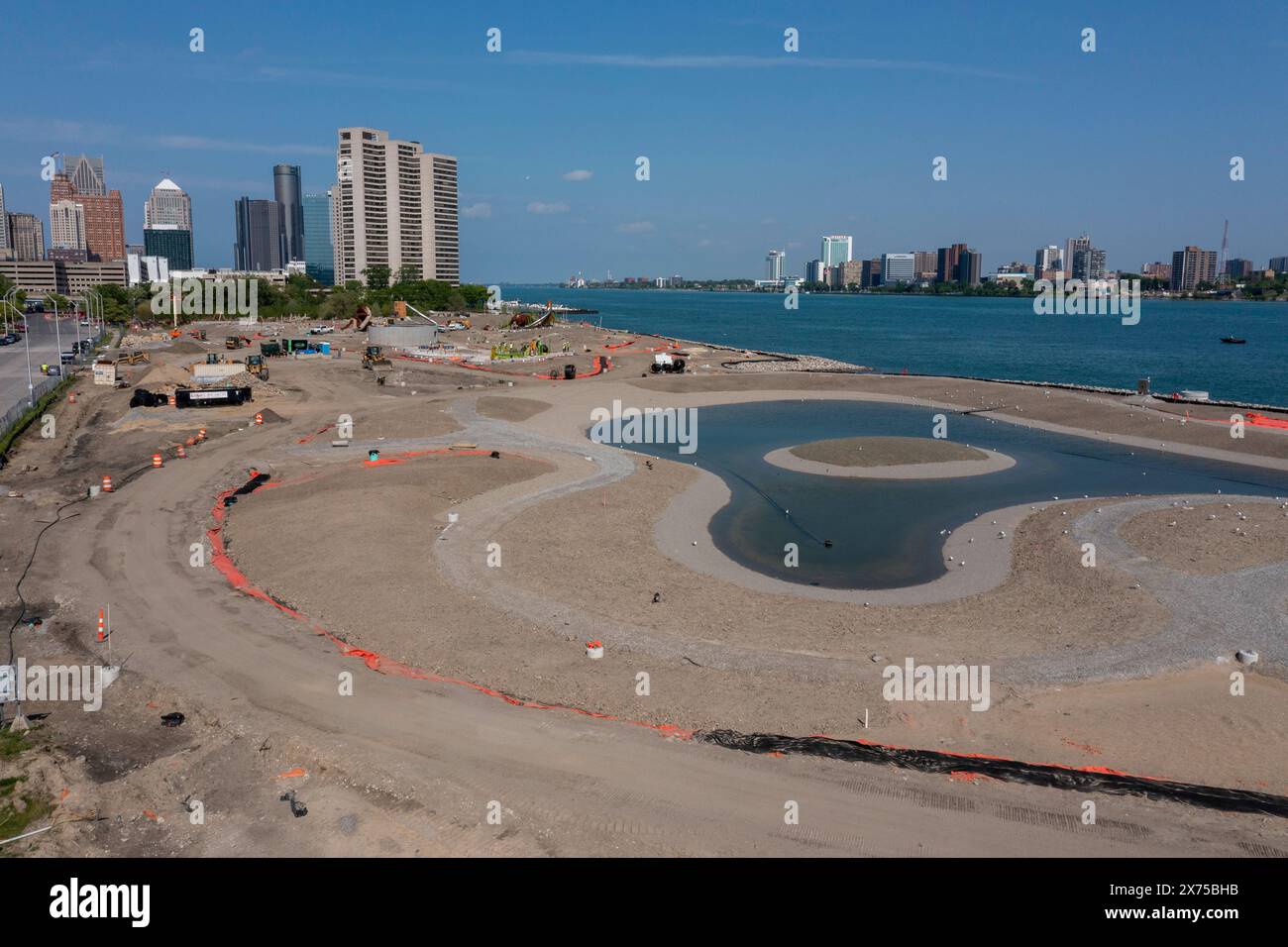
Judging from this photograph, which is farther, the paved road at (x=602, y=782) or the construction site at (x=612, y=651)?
the construction site at (x=612, y=651)

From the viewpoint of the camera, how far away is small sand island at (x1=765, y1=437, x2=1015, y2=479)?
44000mm

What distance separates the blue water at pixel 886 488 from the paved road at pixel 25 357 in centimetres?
4835

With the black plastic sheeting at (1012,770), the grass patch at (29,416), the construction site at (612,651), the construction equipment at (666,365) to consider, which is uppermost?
the construction equipment at (666,365)

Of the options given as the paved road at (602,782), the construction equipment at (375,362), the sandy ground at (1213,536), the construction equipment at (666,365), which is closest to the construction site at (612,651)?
the paved road at (602,782)

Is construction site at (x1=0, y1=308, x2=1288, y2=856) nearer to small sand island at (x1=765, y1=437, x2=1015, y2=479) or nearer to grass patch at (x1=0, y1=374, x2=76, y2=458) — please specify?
small sand island at (x1=765, y1=437, x2=1015, y2=479)

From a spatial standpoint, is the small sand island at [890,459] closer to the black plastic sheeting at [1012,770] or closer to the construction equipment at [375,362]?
the black plastic sheeting at [1012,770]

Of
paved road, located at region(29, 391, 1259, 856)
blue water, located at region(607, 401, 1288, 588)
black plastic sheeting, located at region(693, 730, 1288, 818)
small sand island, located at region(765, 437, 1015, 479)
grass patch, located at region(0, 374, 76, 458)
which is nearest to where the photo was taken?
paved road, located at region(29, 391, 1259, 856)

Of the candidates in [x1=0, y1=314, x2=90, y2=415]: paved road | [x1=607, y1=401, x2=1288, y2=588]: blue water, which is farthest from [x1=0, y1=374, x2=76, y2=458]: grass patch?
[x1=607, y1=401, x2=1288, y2=588]: blue water

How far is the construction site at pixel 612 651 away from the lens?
14.3 meters

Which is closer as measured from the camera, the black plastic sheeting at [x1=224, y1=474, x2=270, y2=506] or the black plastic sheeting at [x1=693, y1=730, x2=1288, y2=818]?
the black plastic sheeting at [x1=693, y1=730, x2=1288, y2=818]

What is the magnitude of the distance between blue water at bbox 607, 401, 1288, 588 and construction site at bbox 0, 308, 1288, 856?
37 cm

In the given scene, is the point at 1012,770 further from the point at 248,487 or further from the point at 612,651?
the point at 248,487
